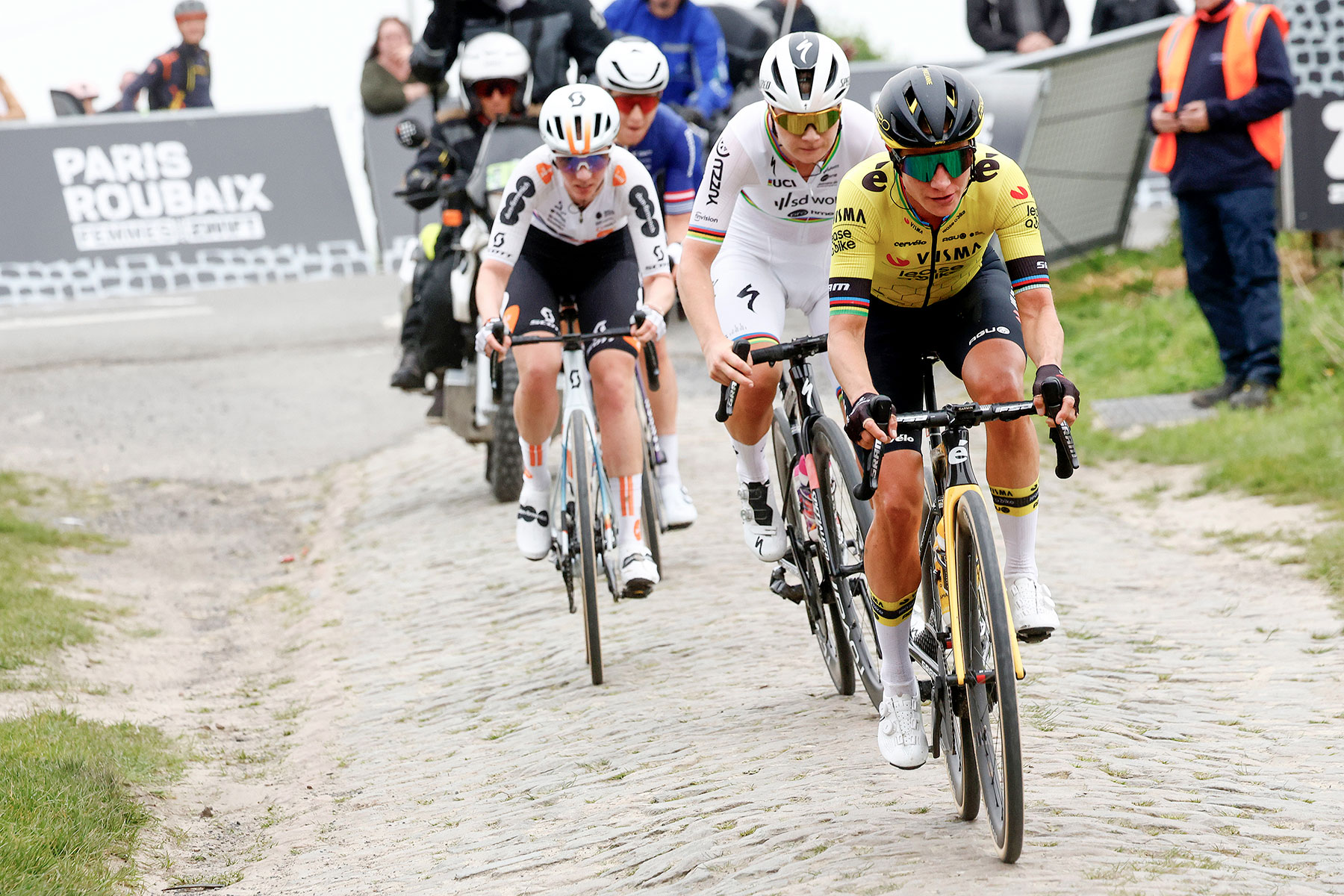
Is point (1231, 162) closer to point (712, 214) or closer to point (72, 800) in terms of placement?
point (712, 214)

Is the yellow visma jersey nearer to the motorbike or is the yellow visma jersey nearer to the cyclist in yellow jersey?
the cyclist in yellow jersey

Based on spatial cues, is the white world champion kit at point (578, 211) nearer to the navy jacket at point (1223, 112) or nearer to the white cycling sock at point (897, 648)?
the white cycling sock at point (897, 648)

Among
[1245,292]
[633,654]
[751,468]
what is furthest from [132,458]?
[1245,292]

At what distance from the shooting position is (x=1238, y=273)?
10.3 meters

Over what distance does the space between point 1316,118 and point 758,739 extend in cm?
892

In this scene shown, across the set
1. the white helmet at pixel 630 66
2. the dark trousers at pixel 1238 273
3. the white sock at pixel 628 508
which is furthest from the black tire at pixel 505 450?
the dark trousers at pixel 1238 273

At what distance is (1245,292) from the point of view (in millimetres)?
10297

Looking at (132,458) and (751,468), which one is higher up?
(751,468)

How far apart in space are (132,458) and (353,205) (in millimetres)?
6203

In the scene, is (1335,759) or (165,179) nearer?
(1335,759)

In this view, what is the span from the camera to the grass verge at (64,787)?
460cm

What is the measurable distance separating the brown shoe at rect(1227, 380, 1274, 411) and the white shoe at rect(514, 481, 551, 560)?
5.74 meters

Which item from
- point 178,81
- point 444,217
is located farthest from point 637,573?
point 178,81

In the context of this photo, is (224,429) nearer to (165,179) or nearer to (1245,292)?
(165,179)
